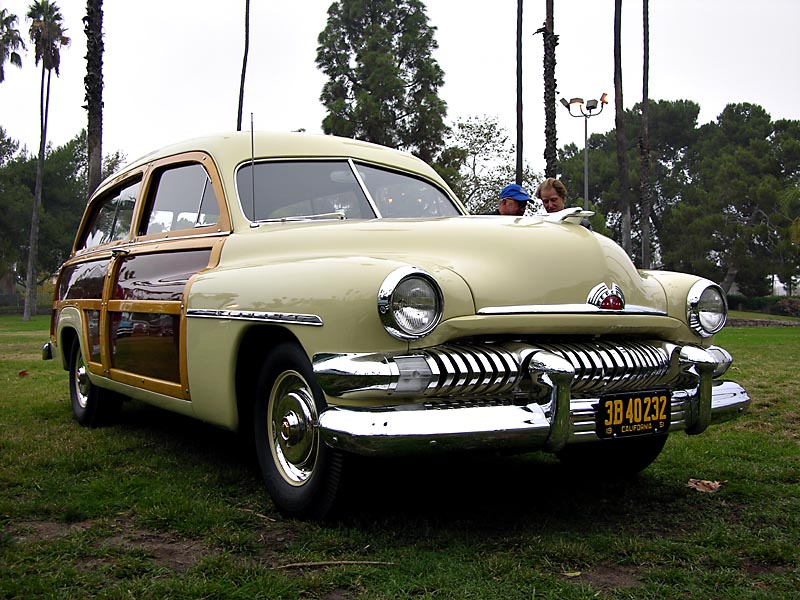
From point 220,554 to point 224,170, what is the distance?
2115 millimetres

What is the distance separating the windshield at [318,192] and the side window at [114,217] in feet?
4.45

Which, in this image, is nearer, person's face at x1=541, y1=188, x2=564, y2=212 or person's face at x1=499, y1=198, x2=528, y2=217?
person's face at x1=499, y1=198, x2=528, y2=217

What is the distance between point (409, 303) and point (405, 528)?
94 cm

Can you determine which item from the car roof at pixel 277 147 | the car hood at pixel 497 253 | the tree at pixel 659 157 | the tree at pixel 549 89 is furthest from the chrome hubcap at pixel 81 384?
the tree at pixel 659 157

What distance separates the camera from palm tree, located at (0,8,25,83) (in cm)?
3519

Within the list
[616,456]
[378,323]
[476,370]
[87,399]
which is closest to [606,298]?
[476,370]

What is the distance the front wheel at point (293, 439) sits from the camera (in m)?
3.09

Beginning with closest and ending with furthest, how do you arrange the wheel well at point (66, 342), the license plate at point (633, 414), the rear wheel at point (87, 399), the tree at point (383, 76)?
the license plate at point (633, 414)
the rear wheel at point (87, 399)
the wheel well at point (66, 342)
the tree at point (383, 76)

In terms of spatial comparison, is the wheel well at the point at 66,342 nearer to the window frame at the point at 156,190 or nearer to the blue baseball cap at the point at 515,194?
the window frame at the point at 156,190

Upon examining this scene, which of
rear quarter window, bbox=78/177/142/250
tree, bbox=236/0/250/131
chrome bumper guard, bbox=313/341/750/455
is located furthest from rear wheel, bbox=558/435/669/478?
tree, bbox=236/0/250/131

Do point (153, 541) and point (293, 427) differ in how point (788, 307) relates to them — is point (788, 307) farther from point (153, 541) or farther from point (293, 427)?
point (153, 541)

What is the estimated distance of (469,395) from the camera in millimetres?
2916

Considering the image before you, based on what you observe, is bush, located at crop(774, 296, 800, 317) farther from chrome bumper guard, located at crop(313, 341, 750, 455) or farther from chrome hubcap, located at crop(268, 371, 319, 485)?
chrome hubcap, located at crop(268, 371, 319, 485)

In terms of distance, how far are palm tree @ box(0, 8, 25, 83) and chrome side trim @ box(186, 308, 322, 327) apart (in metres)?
37.0
